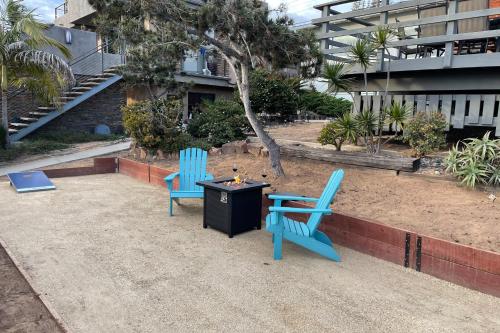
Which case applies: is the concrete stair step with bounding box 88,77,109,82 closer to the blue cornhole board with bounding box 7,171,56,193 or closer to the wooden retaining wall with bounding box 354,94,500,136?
the blue cornhole board with bounding box 7,171,56,193

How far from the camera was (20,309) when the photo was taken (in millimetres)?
2881

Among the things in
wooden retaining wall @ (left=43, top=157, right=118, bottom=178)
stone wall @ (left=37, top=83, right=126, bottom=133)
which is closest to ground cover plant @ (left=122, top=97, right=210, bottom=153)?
wooden retaining wall @ (left=43, top=157, right=118, bottom=178)

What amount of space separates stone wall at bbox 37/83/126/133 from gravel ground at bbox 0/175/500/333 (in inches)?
359

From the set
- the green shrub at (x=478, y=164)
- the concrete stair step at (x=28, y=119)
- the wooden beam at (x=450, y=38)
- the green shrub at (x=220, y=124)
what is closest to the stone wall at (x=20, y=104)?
the concrete stair step at (x=28, y=119)

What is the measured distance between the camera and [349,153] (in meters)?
6.52

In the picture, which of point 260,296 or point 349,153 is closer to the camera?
point 260,296

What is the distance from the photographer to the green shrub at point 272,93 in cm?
1261

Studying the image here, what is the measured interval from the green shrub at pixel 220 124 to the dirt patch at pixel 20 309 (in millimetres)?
6128

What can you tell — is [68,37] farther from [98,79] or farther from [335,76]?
[335,76]

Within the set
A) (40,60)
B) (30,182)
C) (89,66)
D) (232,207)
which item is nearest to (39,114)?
(89,66)

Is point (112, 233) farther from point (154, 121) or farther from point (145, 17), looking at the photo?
point (154, 121)

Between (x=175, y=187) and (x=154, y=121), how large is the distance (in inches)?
Result: 86.0

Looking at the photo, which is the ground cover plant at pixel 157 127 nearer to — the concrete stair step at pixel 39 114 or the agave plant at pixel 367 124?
the agave plant at pixel 367 124

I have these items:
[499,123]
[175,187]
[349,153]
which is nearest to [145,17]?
[175,187]
